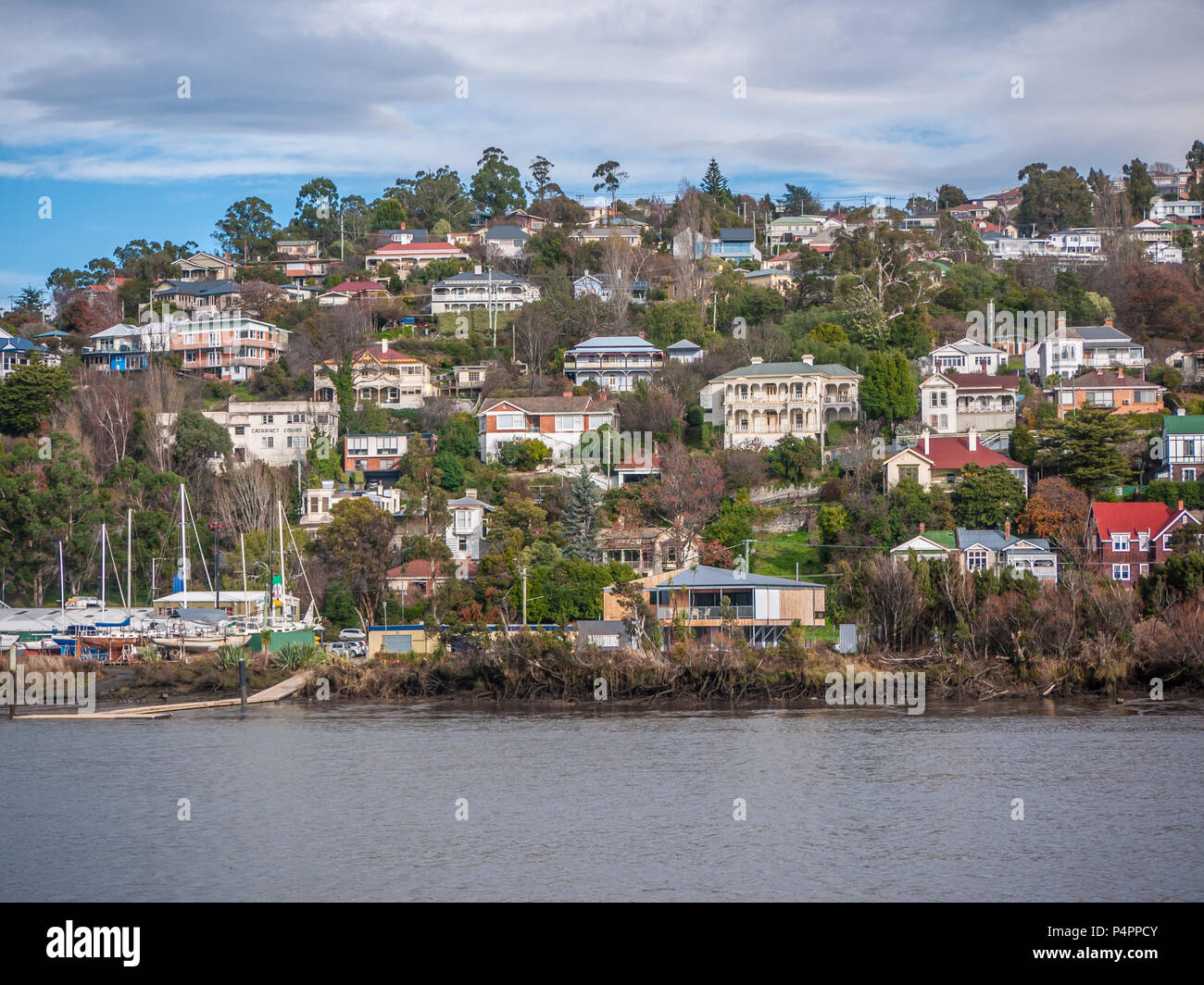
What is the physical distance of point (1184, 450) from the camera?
4666cm

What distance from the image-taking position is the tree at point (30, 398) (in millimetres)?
57188

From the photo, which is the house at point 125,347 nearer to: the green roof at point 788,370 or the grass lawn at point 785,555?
the green roof at point 788,370

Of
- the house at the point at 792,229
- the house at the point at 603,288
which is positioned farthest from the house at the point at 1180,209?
the house at the point at 603,288

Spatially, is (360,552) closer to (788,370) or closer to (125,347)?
(788,370)

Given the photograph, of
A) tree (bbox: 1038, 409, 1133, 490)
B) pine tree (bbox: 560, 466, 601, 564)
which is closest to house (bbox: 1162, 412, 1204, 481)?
tree (bbox: 1038, 409, 1133, 490)

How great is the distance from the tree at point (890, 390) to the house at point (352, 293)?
32.7 meters

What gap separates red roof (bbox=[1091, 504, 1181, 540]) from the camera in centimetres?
4087

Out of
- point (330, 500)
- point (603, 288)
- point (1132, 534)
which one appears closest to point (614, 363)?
point (603, 288)

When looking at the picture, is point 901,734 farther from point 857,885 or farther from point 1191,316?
point 1191,316

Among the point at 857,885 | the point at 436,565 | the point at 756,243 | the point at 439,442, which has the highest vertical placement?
the point at 756,243
